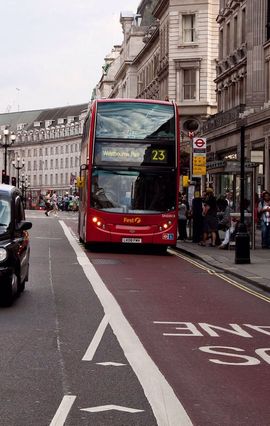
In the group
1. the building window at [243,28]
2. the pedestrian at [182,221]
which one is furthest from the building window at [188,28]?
the pedestrian at [182,221]

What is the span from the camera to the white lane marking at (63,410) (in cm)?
646

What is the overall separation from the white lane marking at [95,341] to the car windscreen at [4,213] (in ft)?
8.63

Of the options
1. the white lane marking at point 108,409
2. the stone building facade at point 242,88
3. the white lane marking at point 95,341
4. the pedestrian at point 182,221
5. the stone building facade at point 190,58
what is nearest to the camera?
the white lane marking at point 108,409

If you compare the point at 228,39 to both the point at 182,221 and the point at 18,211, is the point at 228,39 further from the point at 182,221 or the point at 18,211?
the point at 18,211

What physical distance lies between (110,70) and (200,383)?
149 metres

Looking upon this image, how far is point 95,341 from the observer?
33.9ft

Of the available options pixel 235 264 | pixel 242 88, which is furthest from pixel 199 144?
pixel 242 88

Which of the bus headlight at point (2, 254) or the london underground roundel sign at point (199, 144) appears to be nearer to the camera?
the bus headlight at point (2, 254)

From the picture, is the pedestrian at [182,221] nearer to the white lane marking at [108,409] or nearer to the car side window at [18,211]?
the car side window at [18,211]

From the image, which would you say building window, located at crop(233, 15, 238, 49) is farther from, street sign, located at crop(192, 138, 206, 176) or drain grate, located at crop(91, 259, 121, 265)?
drain grate, located at crop(91, 259, 121, 265)

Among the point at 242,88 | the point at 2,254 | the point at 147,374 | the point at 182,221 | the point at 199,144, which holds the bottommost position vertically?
the point at 147,374

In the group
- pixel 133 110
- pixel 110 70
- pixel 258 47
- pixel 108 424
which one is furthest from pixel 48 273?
pixel 110 70

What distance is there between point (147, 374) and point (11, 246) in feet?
19.0

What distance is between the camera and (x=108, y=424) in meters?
6.46
